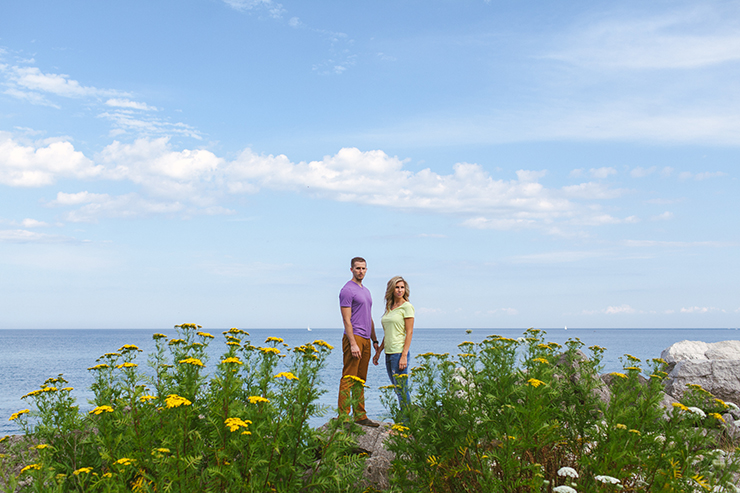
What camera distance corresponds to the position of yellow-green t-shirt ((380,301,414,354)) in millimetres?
8062

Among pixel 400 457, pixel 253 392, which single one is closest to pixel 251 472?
pixel 253 392

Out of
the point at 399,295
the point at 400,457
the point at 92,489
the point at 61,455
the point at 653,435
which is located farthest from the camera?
the point at 399,295

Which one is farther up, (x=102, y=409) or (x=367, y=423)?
(x=102, y=409)

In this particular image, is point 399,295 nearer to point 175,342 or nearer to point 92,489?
point 175,342

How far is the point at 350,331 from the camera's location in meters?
7.96

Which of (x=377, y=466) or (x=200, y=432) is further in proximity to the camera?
(x=377, y=466)

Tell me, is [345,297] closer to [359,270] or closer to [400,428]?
[359,270]

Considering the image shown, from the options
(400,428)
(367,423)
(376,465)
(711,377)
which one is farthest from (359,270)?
(711,377)

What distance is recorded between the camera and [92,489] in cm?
429

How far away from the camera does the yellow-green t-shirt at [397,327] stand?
8.06 m

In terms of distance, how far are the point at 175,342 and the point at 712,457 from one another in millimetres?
4977

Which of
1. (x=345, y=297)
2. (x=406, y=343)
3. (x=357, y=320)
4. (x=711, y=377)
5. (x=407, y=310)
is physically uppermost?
(x=345, y=297)

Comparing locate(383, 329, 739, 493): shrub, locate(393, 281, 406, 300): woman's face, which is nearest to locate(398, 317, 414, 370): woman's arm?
locate(393, 281, 406, 300): woman's face

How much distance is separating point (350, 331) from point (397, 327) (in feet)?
2.37
